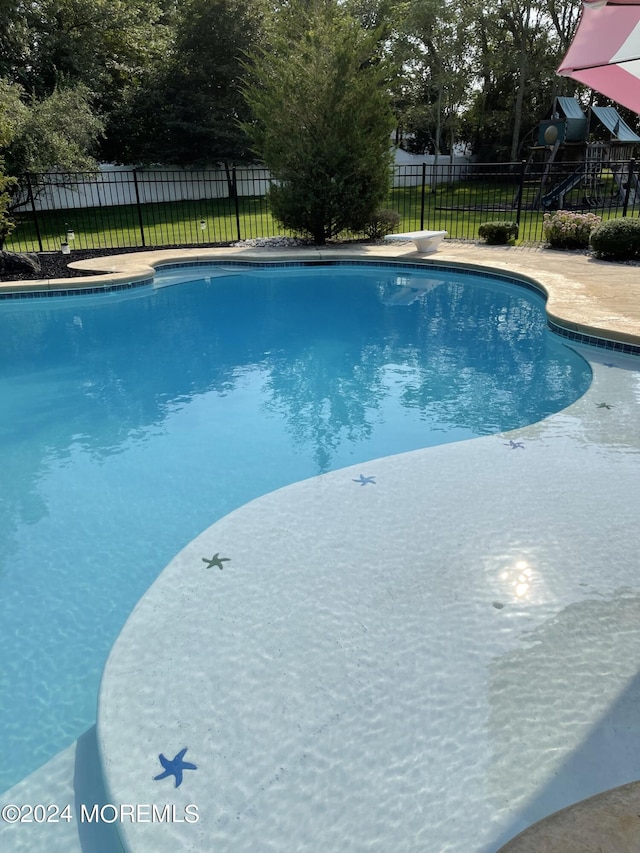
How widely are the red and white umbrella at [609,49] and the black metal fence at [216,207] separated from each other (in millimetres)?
8638

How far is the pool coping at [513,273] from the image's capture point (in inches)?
288

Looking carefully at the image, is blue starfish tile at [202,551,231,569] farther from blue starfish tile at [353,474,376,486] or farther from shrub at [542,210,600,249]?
shrub at [542,210,600,249]

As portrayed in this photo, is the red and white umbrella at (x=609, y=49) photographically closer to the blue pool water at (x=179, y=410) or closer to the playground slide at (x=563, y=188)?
the blue pool water at (x=179, y=410)

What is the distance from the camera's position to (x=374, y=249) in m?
13.2

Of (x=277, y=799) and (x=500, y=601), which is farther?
(x=500, y=601)

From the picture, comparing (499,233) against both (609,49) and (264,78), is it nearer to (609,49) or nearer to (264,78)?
(264,78)

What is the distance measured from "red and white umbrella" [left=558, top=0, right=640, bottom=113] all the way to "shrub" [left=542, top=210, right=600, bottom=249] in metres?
9.13

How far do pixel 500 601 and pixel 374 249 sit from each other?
1122cm

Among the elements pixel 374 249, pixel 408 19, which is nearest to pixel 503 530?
pixel 374 249

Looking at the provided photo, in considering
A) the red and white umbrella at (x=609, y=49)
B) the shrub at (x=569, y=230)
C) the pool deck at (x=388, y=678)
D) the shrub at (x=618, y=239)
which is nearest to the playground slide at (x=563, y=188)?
the shrub at (x=569, y=230)

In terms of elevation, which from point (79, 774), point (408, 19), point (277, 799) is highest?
point (408, 19)

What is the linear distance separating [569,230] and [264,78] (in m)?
6.96

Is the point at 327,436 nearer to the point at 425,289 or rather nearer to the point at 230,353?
the point at 230,353

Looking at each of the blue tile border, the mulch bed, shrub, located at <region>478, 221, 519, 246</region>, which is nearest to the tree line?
the mulch bed
